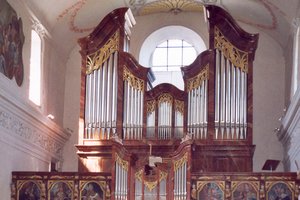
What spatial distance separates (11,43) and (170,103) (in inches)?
160

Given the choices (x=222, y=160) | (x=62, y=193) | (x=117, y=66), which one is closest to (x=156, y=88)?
(x=117, y=66)

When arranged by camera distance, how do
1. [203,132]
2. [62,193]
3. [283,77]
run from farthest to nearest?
1. [283,77]
2. [203,132]
3. [62,193]

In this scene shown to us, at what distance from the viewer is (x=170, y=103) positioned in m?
17.8

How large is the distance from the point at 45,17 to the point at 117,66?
6.80 ft

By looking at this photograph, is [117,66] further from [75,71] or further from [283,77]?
[283,77]

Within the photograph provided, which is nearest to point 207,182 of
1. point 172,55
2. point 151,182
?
point 151,182

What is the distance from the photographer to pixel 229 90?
17.6 meters

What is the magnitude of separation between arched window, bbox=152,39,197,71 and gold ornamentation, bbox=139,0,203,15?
1014 mm

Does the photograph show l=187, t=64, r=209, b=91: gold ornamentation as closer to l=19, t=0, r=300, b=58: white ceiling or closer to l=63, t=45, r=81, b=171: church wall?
l=19, t=0, r=300, b=58: white ceiling

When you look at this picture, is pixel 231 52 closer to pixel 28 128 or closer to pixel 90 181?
pixel 90 181

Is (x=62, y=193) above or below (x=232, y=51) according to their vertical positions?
below

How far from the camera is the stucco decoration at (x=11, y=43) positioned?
50.0 ft

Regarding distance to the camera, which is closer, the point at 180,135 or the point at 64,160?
the point at 180,135

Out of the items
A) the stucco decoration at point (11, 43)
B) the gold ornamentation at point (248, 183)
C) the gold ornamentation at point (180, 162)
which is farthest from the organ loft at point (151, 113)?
the stucco decoration at point (11, 43)
